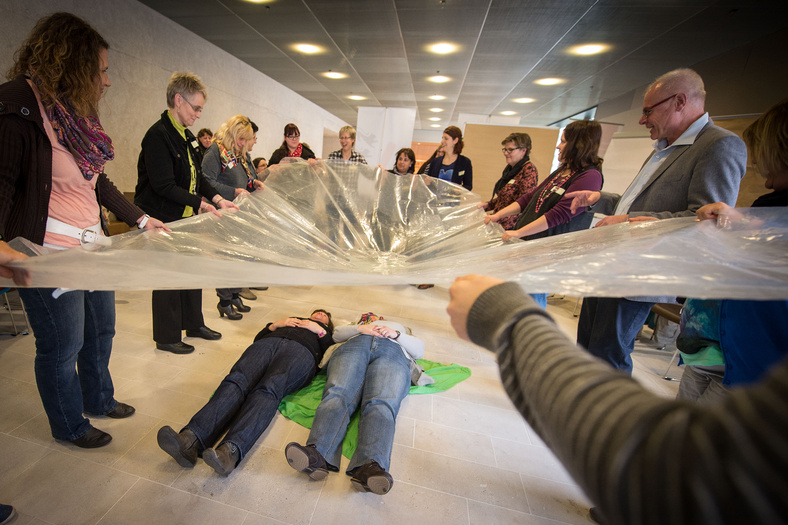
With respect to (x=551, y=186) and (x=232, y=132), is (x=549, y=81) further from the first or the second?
(x=232, y=132)

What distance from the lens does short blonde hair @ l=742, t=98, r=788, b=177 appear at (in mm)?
893

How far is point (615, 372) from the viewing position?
369mm

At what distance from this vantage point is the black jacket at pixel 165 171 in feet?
5.78

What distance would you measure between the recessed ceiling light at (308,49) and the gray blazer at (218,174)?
3062 mm

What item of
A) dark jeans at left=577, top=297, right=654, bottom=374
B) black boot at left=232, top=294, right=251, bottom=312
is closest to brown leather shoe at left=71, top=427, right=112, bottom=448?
black boot at left=232, top=294, right=251, bottom=312

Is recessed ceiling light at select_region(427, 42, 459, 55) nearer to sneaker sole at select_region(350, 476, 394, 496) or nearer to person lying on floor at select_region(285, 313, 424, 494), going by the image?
person lying on floor at select_region(285, 313, 424, 494)

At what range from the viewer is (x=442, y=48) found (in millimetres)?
4324

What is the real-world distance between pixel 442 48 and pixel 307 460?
186 inches

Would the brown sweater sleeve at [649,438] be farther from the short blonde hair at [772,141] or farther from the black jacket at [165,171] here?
the black jacket at [165,171]

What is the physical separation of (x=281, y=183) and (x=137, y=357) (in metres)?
1.31

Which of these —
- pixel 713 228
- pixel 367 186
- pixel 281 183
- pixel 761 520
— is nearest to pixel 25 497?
pixel 281 183

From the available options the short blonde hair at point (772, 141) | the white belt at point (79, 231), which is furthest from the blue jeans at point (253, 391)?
the short blonde hair at point (772, 141)

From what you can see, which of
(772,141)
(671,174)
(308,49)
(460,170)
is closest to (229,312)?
(460,170)

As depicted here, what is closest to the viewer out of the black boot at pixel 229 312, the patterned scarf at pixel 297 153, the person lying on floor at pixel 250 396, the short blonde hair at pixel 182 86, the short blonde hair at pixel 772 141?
the short blonde hair at pixel 772 141
